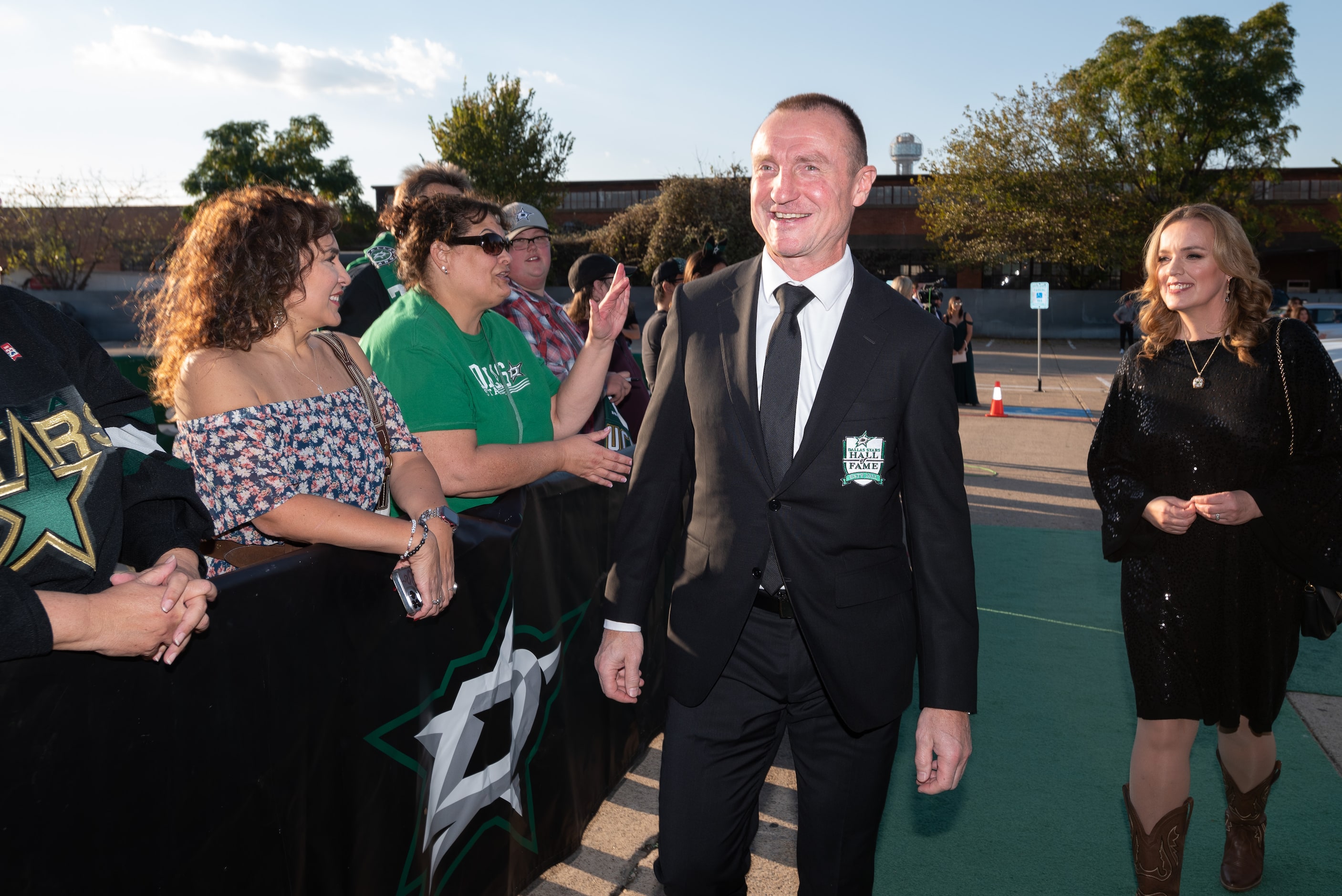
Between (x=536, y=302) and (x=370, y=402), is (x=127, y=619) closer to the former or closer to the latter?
(x=370, y=402)

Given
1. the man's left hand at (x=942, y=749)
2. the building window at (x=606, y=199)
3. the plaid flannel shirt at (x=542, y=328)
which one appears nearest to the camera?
the man's left hand at (x=942, y=749)

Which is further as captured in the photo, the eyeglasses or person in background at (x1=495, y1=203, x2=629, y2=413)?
the eyeglasses

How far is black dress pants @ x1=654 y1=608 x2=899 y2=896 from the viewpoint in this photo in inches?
91.6

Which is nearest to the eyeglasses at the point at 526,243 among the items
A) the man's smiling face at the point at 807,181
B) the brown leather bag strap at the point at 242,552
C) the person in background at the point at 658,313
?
the person in background at the point at 658,313

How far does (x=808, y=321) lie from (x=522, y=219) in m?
3.33

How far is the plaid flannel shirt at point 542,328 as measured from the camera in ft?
15.2

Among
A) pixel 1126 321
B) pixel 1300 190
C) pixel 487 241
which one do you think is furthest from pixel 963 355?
pixel 1300 190

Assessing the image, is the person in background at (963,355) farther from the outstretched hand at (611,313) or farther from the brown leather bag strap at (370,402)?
the brown leather bag strap at (370,402)

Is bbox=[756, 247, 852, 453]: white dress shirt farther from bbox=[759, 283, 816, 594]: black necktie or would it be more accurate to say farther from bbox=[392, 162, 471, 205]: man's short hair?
bbox=[392, 162, 471, 205]: man's short hair

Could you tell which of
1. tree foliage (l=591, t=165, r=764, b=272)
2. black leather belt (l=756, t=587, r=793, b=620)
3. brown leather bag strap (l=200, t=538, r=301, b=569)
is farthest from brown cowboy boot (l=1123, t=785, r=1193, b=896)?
tree foliage (l=591, t=165, r=764, b=272)

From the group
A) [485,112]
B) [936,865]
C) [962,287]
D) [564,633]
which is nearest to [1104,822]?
[936,865]

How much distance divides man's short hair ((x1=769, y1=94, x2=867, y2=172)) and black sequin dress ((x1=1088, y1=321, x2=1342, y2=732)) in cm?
152

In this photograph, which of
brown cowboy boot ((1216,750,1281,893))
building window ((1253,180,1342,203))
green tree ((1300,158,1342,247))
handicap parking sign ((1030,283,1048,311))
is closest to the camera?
brown cowboy boot ((1216,750,1281,893))

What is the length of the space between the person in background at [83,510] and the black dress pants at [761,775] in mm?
1159
